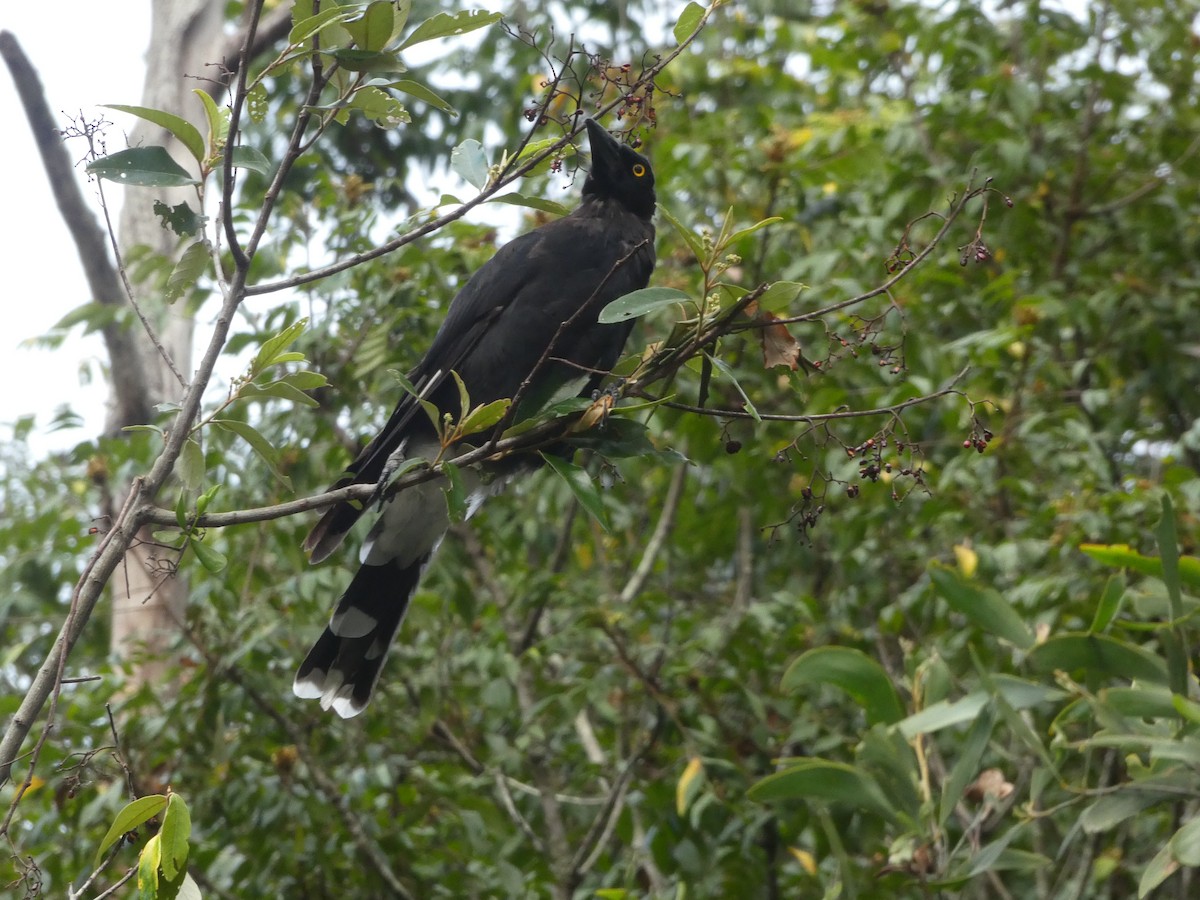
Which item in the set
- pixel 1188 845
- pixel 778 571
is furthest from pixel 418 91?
pixel 778 571

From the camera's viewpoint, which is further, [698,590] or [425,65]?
[425,65]

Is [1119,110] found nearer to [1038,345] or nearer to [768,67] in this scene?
[1038,345]

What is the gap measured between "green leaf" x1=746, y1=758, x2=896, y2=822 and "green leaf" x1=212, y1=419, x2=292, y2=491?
3.51ft

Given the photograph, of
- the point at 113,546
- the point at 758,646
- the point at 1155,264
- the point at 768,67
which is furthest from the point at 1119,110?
the point at 113,546

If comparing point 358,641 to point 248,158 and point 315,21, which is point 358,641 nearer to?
point 248,158

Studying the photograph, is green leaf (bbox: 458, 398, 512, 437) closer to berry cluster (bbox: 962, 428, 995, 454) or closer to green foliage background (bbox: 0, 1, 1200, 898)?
berry cluster (bbox: 962, 428, 995, 454)

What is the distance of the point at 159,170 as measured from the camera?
1841 millimetres

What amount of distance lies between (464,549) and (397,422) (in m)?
1.15

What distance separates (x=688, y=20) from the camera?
197cm

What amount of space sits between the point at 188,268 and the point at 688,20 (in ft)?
2.95

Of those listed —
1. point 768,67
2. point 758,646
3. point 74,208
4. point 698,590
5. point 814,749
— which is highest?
point 74,208

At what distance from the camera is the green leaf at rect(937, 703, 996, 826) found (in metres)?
2.38

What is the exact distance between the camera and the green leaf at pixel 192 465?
6.45 ft

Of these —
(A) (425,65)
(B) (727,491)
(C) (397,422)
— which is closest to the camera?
(C) (397,422)
